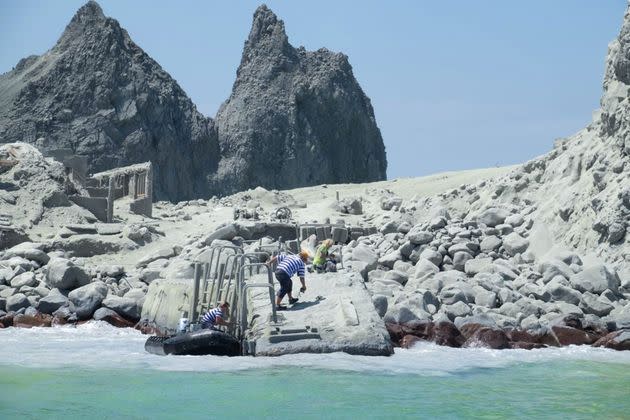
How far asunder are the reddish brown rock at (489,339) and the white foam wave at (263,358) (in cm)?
29

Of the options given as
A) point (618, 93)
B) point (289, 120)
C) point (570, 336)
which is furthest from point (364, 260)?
point (289, 120)

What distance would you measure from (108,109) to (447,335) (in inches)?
2038

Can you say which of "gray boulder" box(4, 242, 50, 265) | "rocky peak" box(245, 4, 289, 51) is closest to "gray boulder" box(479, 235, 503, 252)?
"gray boulder" box(4, 242, 50, 265)

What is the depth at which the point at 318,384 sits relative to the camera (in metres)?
12.5

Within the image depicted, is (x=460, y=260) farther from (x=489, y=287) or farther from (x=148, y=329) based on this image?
(x=148, y=329)

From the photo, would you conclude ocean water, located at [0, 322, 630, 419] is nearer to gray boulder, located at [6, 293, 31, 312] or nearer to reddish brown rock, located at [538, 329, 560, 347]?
reddish brown rock, located at [538, 329, 560, 347]

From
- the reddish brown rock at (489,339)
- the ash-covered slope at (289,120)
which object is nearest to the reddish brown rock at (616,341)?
the reddish brown rock at (489,339)

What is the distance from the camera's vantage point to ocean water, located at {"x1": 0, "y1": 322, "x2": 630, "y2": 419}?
11.2 meters

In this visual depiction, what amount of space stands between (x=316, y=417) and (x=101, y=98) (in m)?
56.9

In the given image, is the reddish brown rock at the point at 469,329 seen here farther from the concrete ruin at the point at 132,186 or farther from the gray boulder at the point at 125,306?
the concrete ruin at the point at 132,186

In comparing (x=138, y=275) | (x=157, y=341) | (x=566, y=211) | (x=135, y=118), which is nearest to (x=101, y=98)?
(x=135, y=118)

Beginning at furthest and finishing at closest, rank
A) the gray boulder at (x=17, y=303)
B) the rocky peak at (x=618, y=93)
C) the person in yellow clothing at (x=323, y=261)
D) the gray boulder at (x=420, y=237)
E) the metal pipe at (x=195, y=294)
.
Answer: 1. the gray boulder at (x=420, y=237)
2. the rocky peak at (x=618, y=93)
3. the gray boulder at (x=17, y=303)
4. the person in yellow clothing at (x=323, y=261)
5. the metal pipe at (x=195, y=294)

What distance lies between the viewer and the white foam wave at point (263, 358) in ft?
45.6

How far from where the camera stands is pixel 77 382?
12.8 meters
